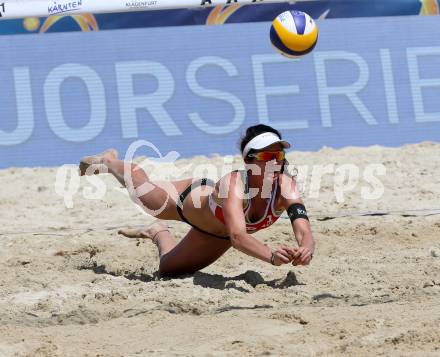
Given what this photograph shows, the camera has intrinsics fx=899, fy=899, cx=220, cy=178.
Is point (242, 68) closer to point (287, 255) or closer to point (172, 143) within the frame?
point (172, 143)

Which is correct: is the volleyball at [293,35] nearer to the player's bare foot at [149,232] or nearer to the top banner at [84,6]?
the player's bare foot at [149,232]

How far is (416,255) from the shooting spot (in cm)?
549

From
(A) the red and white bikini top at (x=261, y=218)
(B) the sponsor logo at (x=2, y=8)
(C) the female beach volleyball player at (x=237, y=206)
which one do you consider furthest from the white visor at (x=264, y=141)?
(B) the sponsor logo at (x=2, y=8)

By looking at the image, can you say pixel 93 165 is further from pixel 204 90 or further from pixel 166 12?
pixel 166 12

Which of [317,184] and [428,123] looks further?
[428,123]

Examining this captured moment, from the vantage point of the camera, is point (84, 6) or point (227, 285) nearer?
point (227, 285)

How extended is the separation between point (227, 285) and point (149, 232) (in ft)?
4.38

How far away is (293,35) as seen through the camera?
20.4 feet

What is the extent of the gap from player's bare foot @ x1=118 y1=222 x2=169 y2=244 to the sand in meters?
0.15

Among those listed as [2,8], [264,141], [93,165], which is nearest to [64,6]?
[2,8]

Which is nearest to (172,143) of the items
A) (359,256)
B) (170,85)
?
(170,85)

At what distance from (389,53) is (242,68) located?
1467 millimetres

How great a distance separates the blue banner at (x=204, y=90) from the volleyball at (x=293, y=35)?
7.63 feet

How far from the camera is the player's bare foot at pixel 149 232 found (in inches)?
234
